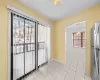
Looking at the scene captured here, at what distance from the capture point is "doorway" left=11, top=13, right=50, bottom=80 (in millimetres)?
2688

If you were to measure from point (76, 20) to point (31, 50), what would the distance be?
2.37m

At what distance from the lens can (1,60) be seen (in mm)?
2217

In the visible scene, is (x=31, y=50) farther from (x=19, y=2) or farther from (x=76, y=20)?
(x=76, y=20)

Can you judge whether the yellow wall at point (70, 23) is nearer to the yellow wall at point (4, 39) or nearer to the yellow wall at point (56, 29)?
the yellow wall at point (56, 29)

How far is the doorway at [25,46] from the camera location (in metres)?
2.69

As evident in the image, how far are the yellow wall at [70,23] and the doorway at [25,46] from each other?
1005 millimetres

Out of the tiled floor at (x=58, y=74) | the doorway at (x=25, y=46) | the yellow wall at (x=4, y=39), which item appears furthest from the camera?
the tiled floor at (x=58, y=74)

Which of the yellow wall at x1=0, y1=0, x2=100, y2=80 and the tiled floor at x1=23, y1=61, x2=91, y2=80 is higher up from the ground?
the yellow wall at x1=0, y1=0, x2=100, y2=80

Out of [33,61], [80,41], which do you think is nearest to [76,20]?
[33,61]

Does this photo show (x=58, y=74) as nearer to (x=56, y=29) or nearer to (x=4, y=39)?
(x=4, y=39)

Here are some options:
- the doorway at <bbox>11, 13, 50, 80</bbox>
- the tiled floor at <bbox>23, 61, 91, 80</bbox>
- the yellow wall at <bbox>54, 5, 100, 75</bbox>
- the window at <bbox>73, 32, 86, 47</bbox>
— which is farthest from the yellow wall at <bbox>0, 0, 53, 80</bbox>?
the window at <bbox>73, 32, 86, 47</bbox>

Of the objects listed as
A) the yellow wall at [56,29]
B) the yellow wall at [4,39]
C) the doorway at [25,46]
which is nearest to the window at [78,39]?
the yellow wall at [56,29]

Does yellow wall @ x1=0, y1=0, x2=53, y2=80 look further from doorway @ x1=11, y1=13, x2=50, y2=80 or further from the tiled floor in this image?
the tiled floor

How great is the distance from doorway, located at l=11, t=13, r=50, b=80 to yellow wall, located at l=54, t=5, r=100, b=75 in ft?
3.30
